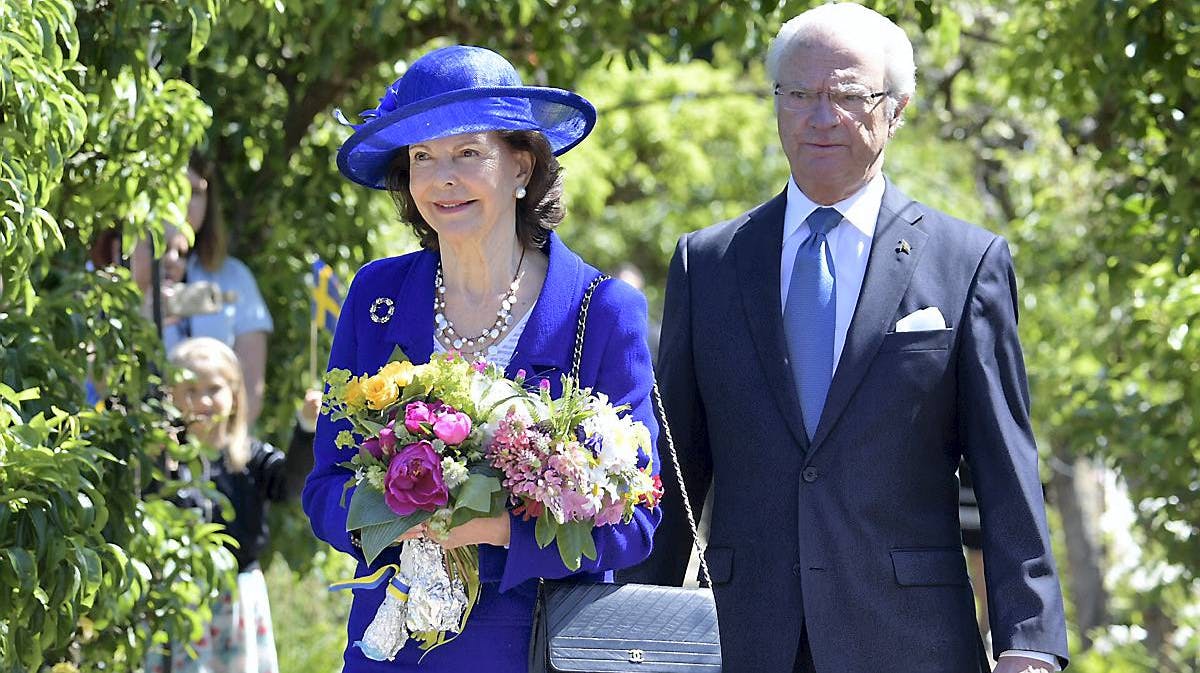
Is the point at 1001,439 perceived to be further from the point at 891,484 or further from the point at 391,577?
the point at 391,577

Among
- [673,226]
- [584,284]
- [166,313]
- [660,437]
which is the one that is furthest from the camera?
[673,226]

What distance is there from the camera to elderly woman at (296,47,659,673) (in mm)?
3492

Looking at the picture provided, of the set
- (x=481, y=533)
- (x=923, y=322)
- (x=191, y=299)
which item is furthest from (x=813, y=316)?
(x=191, y=299)

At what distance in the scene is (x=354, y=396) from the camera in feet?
11.0

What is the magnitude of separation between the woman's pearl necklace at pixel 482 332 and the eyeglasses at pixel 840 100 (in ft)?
2.41

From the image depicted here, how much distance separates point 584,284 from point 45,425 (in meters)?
1.24

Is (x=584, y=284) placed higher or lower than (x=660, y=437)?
higher

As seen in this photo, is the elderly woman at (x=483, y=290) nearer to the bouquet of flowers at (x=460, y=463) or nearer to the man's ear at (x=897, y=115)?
the bouquet of flowers at (x=460, y=463)

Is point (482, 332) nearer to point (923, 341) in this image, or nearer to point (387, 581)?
point (387, 581)

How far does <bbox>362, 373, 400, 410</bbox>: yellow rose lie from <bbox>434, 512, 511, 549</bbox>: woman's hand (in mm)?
251

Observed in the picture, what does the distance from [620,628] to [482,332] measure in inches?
24.6

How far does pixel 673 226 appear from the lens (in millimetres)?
18672

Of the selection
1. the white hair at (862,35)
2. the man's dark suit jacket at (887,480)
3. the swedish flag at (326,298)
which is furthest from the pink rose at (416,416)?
the swedish flag at (326,298)

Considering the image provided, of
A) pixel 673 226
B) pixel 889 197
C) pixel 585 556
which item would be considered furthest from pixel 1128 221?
pixel 673 226
